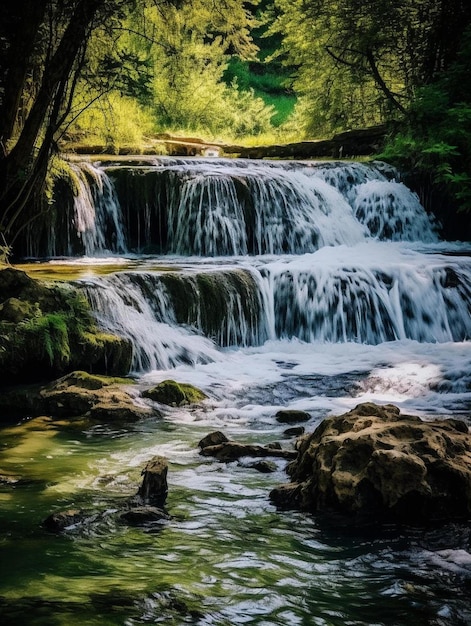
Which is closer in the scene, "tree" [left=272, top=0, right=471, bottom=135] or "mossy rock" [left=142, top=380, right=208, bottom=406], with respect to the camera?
"mossy rock" [left=142, top=380, right=208, bottom=406]

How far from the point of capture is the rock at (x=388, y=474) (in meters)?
4.34

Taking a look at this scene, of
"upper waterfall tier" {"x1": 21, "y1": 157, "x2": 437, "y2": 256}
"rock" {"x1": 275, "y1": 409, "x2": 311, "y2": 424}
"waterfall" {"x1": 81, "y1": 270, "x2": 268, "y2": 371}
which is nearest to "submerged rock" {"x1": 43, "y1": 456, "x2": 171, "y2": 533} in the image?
"rock" {"x1": 275, "y1": 409, "x2": 311, "y2": 424}

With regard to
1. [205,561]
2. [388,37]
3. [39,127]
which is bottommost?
[205,561]

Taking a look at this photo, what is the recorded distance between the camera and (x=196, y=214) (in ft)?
46.2

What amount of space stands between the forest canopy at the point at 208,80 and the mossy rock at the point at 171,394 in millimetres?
3015

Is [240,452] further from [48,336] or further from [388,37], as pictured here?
[388,37]

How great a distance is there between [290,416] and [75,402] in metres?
2.06

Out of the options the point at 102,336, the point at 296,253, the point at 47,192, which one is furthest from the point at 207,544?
the point at 296,253

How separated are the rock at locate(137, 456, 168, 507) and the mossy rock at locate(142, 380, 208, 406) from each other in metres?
2.78

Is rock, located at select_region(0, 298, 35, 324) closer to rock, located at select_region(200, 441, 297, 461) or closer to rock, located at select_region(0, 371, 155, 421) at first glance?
rock, located at select_region(0, 371, 155, 421)

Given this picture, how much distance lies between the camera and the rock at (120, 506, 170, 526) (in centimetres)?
426

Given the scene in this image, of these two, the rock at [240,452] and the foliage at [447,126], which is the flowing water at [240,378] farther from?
the foliage at [447,126]

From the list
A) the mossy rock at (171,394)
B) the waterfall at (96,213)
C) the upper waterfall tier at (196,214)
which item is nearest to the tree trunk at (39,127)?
the mossy rock at (171,394)

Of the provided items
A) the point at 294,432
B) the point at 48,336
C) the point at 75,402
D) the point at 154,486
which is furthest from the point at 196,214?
the point at 154,486
